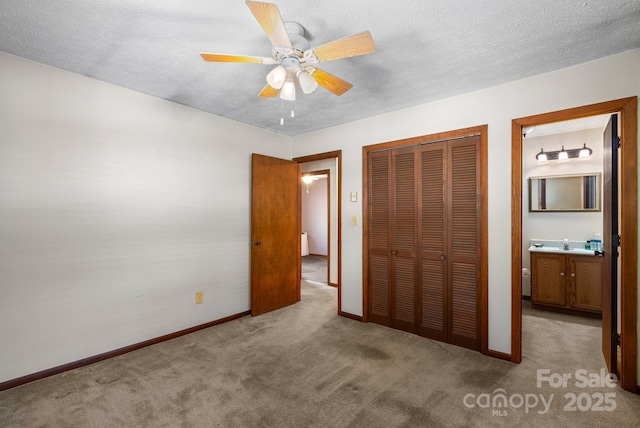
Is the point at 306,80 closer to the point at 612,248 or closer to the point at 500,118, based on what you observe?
the point at 500,118

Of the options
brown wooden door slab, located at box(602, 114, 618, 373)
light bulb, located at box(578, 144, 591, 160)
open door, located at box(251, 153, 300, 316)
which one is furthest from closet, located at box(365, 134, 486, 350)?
light bulb, located at box(578, 144, 591, 160)

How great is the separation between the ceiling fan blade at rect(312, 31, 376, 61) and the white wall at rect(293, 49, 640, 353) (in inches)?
52.6

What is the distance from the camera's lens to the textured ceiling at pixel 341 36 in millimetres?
1694

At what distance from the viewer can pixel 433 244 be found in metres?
3.06

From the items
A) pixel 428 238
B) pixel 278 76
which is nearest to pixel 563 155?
pixel 428 238

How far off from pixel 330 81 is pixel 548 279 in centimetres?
381

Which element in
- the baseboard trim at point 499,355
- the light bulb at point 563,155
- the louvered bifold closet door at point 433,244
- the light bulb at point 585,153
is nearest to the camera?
the baseboard trim at point 499,355

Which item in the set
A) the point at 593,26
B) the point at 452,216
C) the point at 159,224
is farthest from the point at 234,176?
the point at 593,26

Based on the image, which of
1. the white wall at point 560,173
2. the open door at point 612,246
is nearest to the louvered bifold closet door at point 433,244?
the open door at point 612,246

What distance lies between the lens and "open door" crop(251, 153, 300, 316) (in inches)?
149

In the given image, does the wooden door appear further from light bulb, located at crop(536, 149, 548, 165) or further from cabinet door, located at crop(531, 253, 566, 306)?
light bulb, located at crop(536, 149, 548, 165)

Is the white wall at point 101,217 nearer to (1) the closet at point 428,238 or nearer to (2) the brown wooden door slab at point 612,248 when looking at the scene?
(1) the closet at point 428,238

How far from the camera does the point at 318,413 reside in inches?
76.2

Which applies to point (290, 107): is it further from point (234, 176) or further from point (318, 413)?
point (318, 413)
